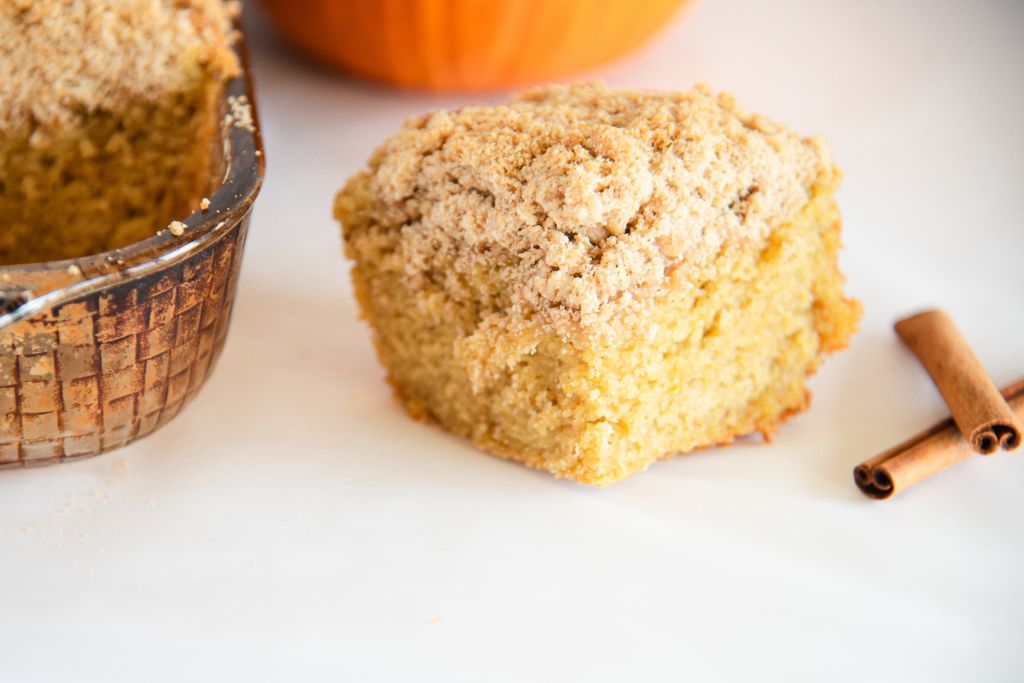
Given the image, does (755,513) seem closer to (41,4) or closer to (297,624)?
(297,624)

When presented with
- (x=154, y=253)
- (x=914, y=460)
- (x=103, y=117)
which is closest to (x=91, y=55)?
(x=103, y=117)

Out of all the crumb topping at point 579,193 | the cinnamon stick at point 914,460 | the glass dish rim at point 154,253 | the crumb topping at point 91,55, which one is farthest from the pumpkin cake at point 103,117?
the cinnamon stick at point 914,460

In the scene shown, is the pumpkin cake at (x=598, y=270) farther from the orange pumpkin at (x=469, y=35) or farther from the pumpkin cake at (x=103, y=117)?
the orange pumpkin at (x=469, y=35)

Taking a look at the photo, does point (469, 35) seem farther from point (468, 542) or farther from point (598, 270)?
point (468, 542)

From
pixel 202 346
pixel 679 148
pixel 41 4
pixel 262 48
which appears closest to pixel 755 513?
pixel 679 148

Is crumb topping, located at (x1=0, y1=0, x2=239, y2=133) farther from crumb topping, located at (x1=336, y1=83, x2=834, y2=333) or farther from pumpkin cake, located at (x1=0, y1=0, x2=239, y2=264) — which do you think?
crumb topping, located at (x1=336, y1=83, x2=834, y2=333)

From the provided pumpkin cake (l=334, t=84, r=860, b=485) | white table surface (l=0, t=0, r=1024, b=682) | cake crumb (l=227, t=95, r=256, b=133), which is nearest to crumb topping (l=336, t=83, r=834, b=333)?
pumpkin cake (l=334, t=84, r=860, b=485)
